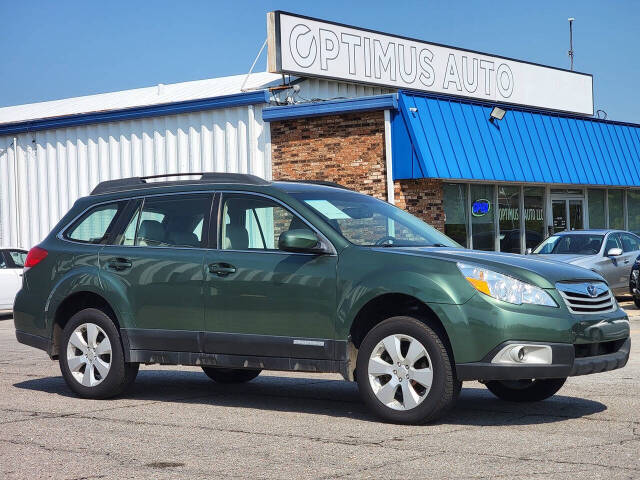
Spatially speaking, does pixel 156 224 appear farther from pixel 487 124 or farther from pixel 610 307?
pixel 487 124

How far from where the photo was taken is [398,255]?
7.43m

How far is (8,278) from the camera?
21062mm

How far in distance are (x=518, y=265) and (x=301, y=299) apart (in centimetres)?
163

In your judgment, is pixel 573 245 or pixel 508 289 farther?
pixel 573 245

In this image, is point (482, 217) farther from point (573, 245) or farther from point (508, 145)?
point (573, 245)

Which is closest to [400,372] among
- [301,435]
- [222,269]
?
[301,435]

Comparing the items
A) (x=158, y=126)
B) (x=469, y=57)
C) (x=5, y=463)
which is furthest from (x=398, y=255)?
(x=469, y=57)

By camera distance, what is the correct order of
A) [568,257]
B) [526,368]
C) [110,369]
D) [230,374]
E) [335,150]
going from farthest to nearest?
[335,150], [568,257], [230,374], [110,369], [526,368]

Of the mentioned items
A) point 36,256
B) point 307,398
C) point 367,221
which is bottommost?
point 307,398

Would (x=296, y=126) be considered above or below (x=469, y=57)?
below

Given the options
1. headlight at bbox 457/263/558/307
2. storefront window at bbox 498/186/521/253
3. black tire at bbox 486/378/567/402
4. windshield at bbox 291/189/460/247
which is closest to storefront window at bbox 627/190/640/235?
storefront window at bbox 498/186/521/253

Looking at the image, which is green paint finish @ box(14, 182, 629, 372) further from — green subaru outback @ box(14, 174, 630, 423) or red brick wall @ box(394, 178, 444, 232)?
red brick wall @ box(394, 178, 444, 232)

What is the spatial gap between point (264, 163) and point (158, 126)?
336cm

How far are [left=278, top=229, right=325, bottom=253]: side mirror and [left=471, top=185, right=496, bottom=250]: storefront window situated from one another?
58.7 ft
